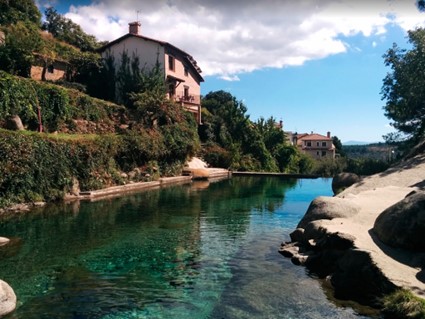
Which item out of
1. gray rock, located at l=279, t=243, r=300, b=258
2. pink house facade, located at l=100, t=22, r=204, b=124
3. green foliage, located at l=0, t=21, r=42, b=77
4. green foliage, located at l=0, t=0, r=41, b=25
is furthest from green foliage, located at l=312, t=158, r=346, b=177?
green foliage, located at l=0, t=0, r=41, b=25

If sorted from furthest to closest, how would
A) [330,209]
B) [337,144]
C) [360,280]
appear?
[337,144], [330,209], [360,280]

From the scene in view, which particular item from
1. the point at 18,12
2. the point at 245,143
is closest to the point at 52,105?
the point at 18,12

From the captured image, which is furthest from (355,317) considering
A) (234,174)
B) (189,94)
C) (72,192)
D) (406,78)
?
(189,94)

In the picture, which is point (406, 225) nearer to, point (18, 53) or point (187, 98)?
point (18, 53)

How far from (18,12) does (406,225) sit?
46.5 m

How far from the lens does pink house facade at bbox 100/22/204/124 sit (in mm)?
44719

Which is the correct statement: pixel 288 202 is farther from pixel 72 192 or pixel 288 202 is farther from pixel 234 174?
pixel 234 174

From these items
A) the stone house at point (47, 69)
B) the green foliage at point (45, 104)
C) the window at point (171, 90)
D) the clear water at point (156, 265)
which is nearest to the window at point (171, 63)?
the window at point (171, 90)

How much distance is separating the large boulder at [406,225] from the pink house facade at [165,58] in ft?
113

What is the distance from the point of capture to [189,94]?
5156 cm

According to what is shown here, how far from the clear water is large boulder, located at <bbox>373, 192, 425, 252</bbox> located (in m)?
→ 2.33

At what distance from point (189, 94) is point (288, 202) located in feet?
99.7

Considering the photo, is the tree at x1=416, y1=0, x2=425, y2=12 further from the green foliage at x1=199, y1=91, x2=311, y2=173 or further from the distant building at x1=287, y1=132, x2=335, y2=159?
the distant building at x1=287, y1=132, x2=335, y2=159

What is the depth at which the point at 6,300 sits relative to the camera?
8.05 metres
